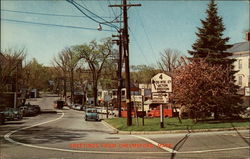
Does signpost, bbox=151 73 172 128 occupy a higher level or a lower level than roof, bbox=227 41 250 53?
lower

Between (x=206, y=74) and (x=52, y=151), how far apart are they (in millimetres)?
14565

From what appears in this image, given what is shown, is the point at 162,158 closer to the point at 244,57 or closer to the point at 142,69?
the point at 244,57

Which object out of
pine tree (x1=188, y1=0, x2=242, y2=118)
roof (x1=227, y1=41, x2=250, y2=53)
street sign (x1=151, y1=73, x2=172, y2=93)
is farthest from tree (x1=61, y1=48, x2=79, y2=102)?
street sign (x1=151, y1=73, x2=172, y2=93)

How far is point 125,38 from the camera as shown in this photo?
22.0 meters

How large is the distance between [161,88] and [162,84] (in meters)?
0.28

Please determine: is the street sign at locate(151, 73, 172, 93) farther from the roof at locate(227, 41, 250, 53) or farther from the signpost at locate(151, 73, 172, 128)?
the roof at locate(227, 41, 250, 53)

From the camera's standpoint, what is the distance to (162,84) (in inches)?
790

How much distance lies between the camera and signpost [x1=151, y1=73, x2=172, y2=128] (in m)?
20.0

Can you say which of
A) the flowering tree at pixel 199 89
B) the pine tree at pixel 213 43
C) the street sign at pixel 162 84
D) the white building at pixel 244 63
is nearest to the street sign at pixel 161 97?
the street sign at pixel 162 84

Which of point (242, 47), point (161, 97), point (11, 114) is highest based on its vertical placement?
point (242, 47)

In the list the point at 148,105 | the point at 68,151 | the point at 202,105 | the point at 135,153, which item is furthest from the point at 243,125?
the point at 148,105

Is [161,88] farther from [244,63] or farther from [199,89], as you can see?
[244,63]

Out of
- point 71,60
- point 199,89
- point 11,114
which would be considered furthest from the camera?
point 71,60

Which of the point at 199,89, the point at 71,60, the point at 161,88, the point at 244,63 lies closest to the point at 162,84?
the point at 161,88
